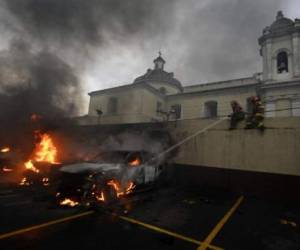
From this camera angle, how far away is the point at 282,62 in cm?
1886

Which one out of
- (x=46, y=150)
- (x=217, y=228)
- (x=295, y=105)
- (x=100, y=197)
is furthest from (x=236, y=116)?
(x=295, y=105)

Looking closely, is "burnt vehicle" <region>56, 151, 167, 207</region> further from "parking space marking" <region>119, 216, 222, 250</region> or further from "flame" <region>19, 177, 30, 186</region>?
"flame" <region>19, 177, 30, 186</region>

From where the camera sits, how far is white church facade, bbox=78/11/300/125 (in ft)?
56.9

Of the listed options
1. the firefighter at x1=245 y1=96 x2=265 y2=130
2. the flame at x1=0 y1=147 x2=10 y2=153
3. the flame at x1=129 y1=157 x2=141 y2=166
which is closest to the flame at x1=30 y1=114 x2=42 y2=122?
the flame at x1=0 y1=147 x2=10 y2=153

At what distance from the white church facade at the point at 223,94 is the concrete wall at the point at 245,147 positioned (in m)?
5.25

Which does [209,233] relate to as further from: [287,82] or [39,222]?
[287,82]

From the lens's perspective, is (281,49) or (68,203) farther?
(281,49)

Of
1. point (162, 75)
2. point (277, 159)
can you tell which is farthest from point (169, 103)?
point (277, 159)

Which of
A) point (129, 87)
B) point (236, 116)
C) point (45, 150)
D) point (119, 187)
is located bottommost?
point (119, 187)

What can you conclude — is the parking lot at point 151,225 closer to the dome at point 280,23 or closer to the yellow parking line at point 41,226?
the yellow parking line at point 41,226

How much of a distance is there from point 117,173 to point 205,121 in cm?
533

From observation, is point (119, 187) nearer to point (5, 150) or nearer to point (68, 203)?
point (68, 203)

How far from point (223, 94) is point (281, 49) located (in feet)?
22.6

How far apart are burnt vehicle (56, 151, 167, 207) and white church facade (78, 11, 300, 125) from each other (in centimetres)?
801
